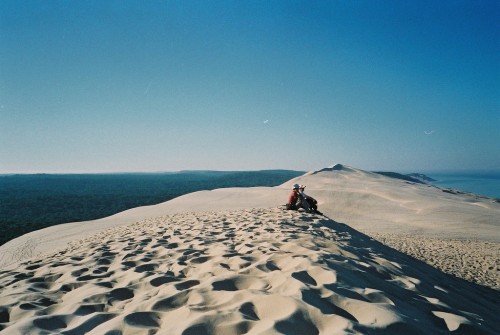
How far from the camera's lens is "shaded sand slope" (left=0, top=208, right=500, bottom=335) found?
2453 millimetres

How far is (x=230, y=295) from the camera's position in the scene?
9.86ft

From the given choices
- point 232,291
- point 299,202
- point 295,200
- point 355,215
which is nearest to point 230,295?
point 232,291

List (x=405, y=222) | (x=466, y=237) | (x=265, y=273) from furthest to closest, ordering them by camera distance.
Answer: (x=405, y=222) → (x=466, y=237) → (x=265, y=273)

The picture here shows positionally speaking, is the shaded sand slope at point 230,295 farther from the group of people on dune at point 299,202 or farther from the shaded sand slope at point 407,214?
the shaded sand slope at point 407,214

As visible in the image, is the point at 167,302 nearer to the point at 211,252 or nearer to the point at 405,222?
the point at 211,252

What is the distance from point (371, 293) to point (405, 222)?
17059 millimetres

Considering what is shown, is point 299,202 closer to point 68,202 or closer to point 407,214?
point 407,214

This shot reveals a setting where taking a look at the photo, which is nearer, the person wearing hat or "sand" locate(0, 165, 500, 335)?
"sand" locate(0, 165, 500, 335)

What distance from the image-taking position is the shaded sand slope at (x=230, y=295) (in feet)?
8.05

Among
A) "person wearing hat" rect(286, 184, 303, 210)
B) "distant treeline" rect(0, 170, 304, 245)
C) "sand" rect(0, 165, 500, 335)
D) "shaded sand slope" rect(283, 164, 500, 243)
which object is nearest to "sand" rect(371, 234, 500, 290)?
"sand" rect(0, 165, 500, 335)

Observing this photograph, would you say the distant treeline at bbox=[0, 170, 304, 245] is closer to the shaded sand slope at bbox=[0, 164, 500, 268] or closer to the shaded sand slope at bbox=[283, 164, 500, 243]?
the shaded sand slope at bbox=[0, 164, 500, 268]

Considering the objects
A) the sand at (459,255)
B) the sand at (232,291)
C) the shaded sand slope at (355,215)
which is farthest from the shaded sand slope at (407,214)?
the sand at (232,291)

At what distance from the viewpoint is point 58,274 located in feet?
14.1

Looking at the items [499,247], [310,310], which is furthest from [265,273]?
[499,247]
